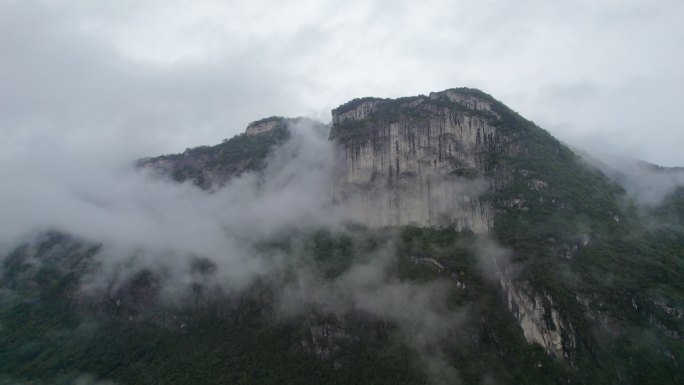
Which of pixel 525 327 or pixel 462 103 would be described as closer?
pixel 525 327

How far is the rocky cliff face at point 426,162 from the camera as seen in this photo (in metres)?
155

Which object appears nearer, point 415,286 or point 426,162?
point 415,286

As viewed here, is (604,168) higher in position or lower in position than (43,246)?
higher

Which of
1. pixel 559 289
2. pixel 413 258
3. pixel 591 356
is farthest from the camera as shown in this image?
pixel 413 258

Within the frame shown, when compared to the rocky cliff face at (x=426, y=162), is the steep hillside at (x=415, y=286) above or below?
below

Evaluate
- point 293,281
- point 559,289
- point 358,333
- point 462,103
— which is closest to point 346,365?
point 358,333

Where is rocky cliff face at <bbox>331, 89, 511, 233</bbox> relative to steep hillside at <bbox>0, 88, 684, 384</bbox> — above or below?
above

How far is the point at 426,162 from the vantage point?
16188 cm

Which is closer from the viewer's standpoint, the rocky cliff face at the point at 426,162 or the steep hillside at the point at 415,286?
the steep hillside at the point at 415,286

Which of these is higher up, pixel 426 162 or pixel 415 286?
pixel 426 162

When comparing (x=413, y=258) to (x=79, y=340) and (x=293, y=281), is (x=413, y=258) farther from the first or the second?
(x=79, y=340)

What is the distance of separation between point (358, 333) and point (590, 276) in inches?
2122

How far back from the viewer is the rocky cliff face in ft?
509

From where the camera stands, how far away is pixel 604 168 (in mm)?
181625
